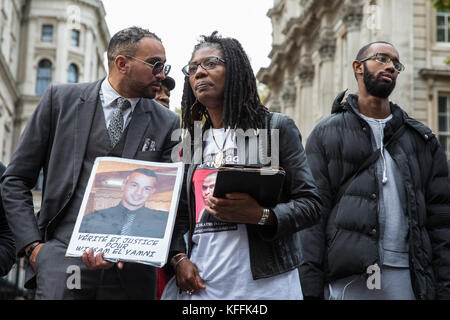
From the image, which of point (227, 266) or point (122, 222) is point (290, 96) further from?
point (122, 222)

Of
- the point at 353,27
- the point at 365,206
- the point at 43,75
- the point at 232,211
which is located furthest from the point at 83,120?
the point at 43,75

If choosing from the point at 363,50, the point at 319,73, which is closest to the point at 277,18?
the point at 319,73

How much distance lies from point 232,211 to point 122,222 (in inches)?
24.0

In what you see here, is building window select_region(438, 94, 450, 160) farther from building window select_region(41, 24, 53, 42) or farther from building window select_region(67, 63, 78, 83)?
building window select_region(41, 24, 53, 42)

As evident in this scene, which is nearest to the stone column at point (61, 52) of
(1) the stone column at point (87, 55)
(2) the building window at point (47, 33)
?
(2) the building window at point (47, 33)

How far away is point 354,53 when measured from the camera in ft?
90.1

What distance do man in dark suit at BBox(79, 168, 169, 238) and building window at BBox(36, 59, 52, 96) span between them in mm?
57255

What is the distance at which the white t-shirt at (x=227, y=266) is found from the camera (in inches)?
163

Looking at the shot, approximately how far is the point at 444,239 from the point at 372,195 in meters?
0.60

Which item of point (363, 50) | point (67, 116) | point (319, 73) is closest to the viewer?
point (67, 116)

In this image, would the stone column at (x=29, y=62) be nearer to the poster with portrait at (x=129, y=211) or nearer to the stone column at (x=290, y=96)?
the stone column at (x=290, y=96)

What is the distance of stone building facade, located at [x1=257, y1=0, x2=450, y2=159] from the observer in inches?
955
